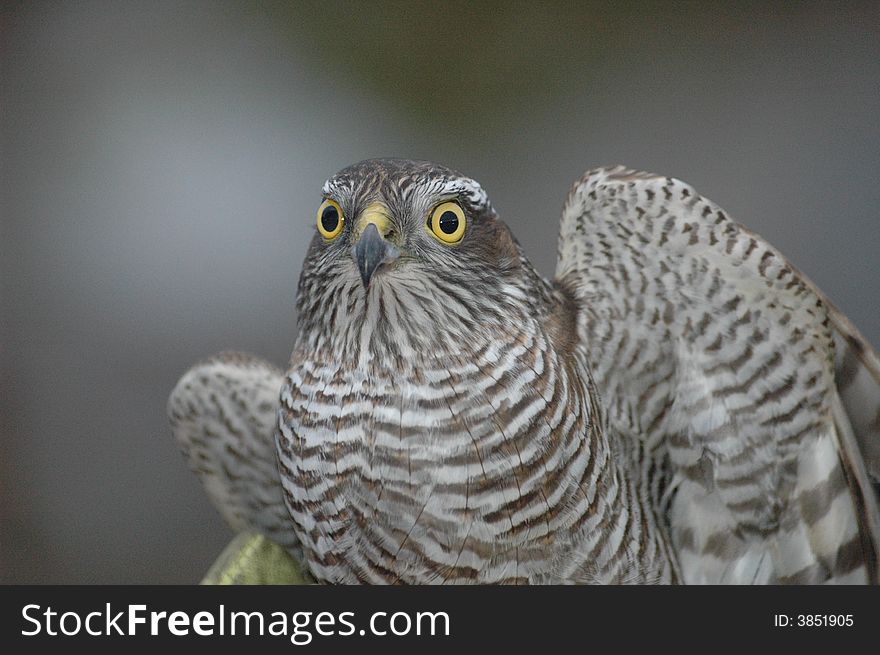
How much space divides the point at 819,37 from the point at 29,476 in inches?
99.2

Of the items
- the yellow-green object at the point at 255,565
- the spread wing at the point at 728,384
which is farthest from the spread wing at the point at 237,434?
the spread wing at the point at 728,384

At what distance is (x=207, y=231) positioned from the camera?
229cm

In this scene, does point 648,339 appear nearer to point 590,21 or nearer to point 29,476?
point 590,21

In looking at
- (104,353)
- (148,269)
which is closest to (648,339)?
(148,269)

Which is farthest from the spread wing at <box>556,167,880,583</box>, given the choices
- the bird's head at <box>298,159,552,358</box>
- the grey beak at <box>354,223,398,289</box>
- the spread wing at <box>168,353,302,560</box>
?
the spread wing at <box>168,353,302,560</box>

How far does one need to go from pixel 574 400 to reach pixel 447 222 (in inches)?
10.7

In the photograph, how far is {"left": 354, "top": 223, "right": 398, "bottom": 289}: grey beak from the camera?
0.83 metres

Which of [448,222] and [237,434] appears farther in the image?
[237,434]

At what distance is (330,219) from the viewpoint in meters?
0.92

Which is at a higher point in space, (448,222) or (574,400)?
(448,222)

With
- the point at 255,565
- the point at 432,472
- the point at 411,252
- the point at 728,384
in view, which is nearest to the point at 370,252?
the point at 411,252

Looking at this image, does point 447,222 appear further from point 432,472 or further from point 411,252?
point 432,472

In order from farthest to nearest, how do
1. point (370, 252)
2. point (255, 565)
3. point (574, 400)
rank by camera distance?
point (255, 565)
point (574, 400)
point (370, 252)

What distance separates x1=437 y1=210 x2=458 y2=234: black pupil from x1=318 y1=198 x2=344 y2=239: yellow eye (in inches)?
4.6
